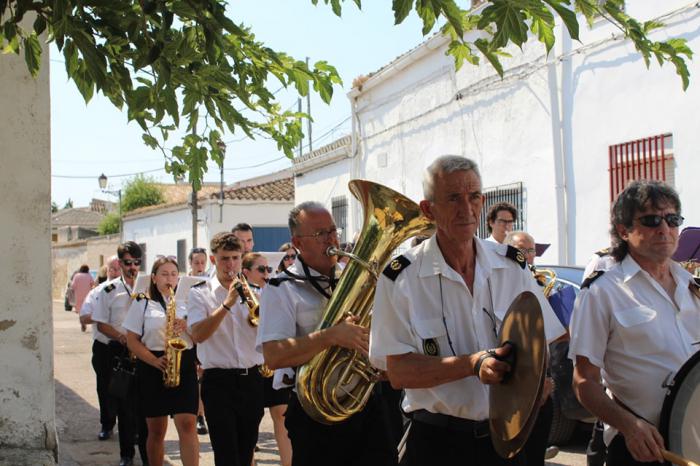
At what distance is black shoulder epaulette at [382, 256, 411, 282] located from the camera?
3.43m

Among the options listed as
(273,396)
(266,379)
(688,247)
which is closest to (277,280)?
(266,379)

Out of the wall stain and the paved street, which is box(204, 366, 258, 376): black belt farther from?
the paved street

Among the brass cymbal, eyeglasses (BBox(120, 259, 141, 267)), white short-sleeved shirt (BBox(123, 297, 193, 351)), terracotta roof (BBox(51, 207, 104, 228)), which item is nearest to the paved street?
white short-sleeved shirt (BBox(123, 297, 193, 351))

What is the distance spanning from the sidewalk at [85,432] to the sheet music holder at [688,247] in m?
3.90

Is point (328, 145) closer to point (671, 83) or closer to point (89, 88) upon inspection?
point (671, 83)

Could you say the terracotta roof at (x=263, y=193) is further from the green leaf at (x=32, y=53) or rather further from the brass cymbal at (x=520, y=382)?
the brass cymbal at (x=520, y=382)

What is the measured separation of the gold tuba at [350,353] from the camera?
167 inches

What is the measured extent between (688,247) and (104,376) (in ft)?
19.7

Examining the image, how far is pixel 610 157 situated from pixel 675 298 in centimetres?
827

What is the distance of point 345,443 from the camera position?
14.5ft

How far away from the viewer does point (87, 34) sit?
11.5 ft

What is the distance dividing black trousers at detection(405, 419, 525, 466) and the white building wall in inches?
298

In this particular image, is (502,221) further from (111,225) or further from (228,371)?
(111,225)

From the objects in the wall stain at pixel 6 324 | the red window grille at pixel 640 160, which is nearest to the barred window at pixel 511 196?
the red window grille at pixel 640 160
